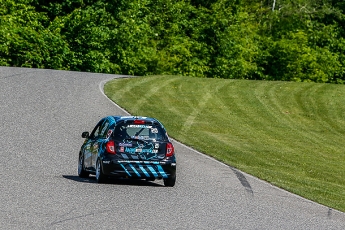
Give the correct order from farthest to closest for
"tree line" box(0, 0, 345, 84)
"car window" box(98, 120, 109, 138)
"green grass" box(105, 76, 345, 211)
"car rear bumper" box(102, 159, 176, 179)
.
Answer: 1. "tree line" box(0, 0, 345, 84)
2. "green grass" box(105, 76, 345, 211)
3. "car window" box(98, 120, 109, 138)
4. "car rear bumper" box(102, 159, 176, 179)

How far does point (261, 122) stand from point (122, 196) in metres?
19.5

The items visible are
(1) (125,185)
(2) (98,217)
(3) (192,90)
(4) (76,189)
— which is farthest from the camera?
(3) (192,90)

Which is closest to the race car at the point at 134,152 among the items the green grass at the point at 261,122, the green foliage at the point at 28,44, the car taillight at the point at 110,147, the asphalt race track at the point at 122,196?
the car taillight at the point at 110,147

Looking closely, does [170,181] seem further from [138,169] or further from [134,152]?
[134,152]


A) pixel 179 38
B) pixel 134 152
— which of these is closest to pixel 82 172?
pixel 134 152

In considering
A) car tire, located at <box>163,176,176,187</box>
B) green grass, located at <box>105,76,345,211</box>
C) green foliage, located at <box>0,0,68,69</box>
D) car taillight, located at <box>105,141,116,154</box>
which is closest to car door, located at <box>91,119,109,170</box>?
car taillight, located at <box>105,141,116,154</box>

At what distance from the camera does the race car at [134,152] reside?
17688 millimetres

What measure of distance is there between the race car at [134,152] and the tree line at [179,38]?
34.8 m

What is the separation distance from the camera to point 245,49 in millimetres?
68125

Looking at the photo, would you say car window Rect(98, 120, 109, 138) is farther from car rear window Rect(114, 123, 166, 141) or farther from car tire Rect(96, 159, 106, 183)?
car tire Rect(96, 159, 106, 183)

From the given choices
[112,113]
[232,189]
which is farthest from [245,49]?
[232,189]

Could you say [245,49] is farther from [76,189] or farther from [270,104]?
[76,189]

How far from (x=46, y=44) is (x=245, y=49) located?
19.1 meters

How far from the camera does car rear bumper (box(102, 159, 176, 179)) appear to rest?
57.8ft
